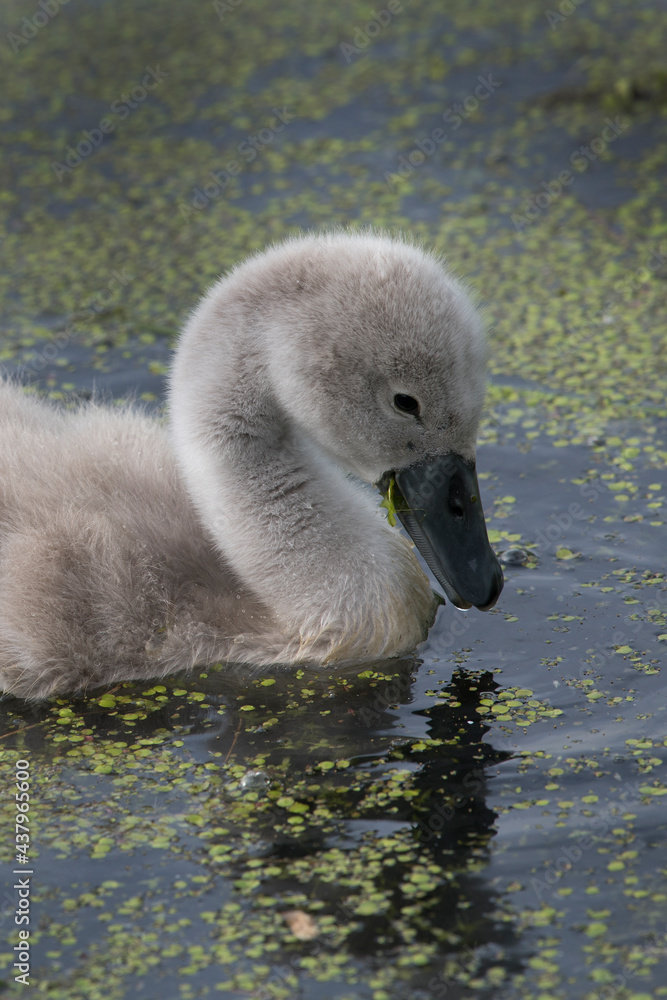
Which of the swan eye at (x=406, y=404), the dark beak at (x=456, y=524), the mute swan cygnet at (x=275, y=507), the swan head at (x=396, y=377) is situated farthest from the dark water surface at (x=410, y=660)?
the swan eye at (x=406, y=404)

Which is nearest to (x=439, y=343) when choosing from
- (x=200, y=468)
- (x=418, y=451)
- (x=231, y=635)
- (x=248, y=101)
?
(x=418, y=451)

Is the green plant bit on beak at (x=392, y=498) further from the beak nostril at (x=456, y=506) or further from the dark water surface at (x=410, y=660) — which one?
the dark water surface at (x=410, y=660)

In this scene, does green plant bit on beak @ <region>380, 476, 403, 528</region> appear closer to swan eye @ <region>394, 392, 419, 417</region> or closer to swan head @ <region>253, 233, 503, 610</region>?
swan head @ <region>253, 233, 503, 610</region>

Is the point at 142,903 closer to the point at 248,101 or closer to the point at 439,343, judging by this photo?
the point at 439,343

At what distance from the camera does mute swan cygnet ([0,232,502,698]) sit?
4.11 m

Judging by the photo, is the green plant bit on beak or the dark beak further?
the green plant bit on beak

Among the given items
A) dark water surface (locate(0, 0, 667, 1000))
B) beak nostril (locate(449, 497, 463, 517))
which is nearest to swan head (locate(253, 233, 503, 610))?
beak nostril (locate(449, 497, 463, 517))

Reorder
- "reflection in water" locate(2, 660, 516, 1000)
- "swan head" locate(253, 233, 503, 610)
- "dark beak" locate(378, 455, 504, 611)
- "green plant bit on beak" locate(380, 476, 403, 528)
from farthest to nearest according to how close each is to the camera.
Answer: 1. "green plant bit on beak" locate(380, 476, 403, 528)
2. "dark beak" locate(378, 455, 504, 611)
3. "swan head" locate(253, 233, 503, 610)
4. "reflection in water" locate(2, 660, 516, 1000)

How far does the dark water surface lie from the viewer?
10.4ft

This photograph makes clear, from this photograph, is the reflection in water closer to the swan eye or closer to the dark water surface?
the dark water surface

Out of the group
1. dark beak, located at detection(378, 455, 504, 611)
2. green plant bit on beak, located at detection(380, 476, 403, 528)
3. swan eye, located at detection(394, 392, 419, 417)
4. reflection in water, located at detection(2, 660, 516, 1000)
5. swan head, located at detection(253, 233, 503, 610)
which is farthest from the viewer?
green plant bit on beak, located at detection(380, 476, 403, 528)

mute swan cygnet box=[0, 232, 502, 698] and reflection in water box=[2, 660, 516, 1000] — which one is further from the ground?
mute swan cygnet box=[0, 232, 502, 698]

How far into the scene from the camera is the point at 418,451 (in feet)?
13.9

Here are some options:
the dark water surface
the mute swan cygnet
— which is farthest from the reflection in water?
the mute swan cygnet
